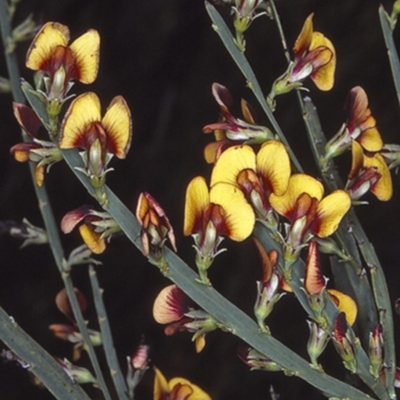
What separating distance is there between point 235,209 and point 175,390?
12cm

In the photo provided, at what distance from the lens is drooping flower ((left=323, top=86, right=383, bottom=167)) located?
1.43ft

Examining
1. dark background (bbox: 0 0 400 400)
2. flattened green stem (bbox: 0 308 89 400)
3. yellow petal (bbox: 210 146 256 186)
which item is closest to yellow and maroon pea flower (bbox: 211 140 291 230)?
yellow petal (bbox: 210 146 256 186)

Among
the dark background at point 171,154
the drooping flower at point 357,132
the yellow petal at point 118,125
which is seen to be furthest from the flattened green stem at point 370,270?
the dark background at point 171,154

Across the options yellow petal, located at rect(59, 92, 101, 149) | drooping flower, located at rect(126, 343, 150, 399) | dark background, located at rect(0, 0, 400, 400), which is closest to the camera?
yellow petal, located at rect(59, 92, 101, 149)

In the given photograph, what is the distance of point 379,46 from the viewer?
3.46 ft

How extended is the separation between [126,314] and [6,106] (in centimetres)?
27

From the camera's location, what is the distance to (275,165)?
0.37 metres

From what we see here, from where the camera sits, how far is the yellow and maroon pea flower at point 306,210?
1.22 feet

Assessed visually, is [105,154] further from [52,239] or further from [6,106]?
[6,106]

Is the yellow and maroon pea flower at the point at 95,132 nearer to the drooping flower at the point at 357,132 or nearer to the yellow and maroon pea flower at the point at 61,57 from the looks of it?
the yellow and maroon pea flower at the point at 61,57

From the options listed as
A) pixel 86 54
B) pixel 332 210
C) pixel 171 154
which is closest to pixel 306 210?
pixel 332 210

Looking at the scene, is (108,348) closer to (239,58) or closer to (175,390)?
(175,390)

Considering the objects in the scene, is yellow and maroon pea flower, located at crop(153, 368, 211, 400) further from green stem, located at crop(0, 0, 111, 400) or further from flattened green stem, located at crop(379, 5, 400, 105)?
flattened green stem, located at crop(379, 5, 400, 105)

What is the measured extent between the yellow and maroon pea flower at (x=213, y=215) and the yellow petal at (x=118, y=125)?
0.11 ft
